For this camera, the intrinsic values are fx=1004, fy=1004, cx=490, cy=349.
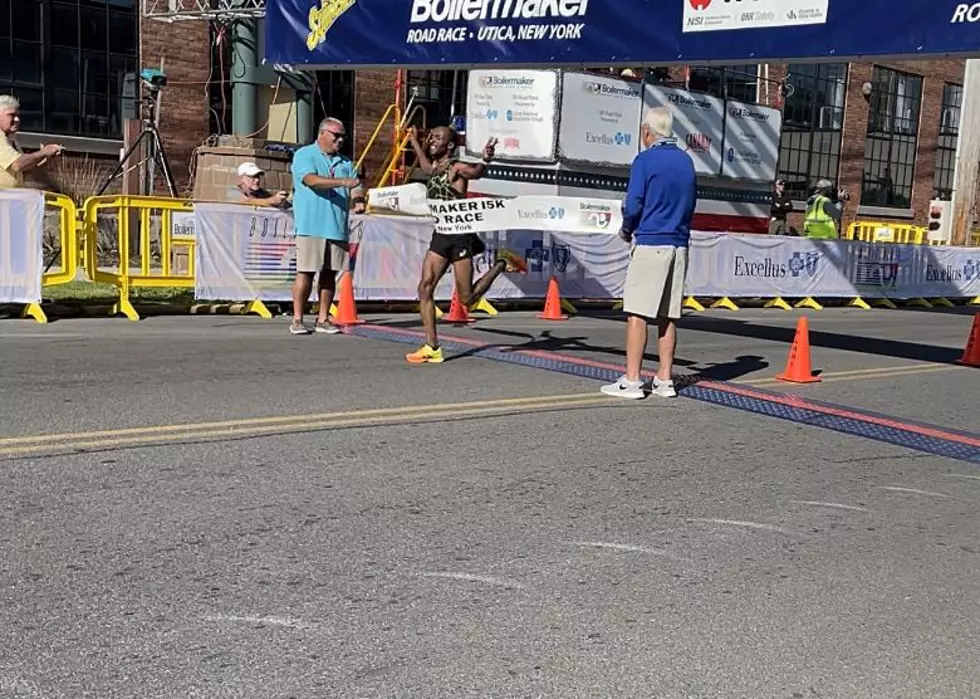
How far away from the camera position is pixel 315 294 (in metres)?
12.7

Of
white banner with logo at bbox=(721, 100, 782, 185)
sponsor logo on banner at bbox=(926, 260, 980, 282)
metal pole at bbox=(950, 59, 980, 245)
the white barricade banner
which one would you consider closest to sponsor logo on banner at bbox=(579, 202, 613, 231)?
the white barricade banner

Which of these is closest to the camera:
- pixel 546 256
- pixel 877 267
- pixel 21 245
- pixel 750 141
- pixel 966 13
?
pixel 966 13

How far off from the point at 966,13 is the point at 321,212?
598 cm

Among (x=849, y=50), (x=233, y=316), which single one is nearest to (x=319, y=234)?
(x=233, y=316)

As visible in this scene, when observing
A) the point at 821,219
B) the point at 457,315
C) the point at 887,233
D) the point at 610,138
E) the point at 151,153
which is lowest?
the point at 457,315

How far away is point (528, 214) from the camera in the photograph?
8.20m

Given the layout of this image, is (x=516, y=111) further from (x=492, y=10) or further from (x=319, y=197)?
(x=319, y=197)

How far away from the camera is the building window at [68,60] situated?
20328 mm

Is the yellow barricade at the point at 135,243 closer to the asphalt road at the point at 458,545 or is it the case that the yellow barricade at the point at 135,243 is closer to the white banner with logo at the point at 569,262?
the white banner with logo at the point at 569,262

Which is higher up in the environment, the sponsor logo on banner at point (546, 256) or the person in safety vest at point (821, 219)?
the person in safety vest at point (821, 219)

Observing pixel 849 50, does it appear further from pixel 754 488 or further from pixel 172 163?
pixel 172 163

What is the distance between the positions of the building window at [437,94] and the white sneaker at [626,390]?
63.4ft

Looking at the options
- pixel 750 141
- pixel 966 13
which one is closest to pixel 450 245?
pixel 966 13

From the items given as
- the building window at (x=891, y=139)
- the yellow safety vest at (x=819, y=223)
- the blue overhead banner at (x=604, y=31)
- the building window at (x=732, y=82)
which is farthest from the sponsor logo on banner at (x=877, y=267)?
the building window at (x=891, y=139)
